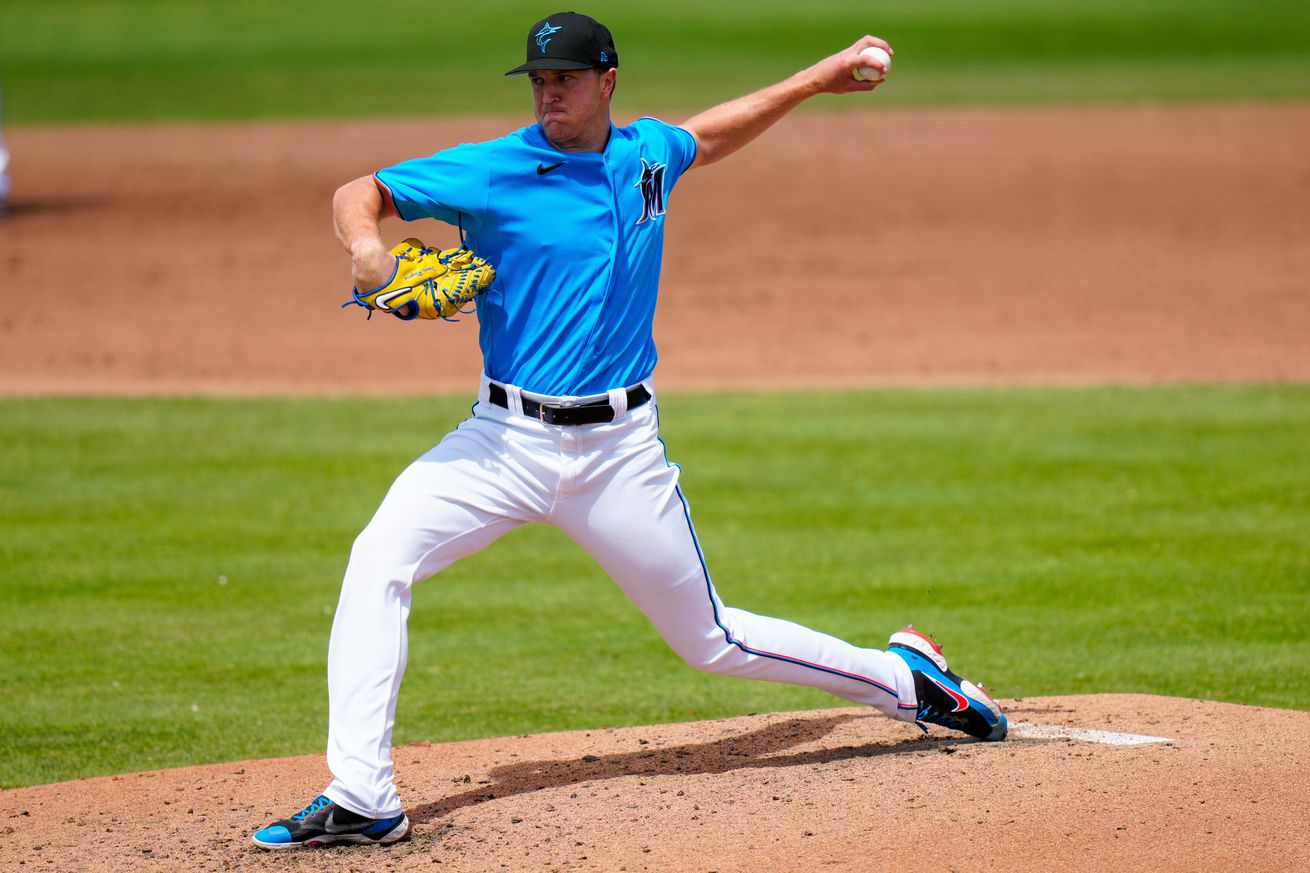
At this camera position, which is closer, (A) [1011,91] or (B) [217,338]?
(B) [217,338]

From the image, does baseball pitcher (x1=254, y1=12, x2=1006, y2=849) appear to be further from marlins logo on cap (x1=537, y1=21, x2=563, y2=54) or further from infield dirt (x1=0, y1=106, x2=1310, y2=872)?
infield dirt (x1=0, y1=106, x2=1310, y2=872)

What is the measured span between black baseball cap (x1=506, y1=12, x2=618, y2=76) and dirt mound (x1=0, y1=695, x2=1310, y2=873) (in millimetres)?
1940

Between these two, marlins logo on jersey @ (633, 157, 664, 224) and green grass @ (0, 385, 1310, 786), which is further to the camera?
green grass @ (0, 385, 1310, 786)

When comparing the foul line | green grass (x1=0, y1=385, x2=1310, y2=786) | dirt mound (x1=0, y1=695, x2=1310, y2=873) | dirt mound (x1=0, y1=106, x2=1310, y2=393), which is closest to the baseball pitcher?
dirt mound (x1=0, y1=695, x2=1310, y2=873)

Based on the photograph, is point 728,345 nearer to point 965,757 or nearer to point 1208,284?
point 1208,284

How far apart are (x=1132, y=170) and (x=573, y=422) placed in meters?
18.2

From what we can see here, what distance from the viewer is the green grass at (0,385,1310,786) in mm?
6105

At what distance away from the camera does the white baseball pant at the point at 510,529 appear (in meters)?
4.09

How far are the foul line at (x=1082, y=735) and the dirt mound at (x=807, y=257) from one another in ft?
23.7

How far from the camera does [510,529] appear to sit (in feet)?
13.9

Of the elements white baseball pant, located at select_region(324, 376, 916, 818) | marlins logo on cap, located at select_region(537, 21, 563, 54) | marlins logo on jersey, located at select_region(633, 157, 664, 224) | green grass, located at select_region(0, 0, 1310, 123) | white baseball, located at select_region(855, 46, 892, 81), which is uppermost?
green grass, located at select_region(0, 0, 1310, 123)

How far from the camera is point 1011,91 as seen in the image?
28812 millimetres

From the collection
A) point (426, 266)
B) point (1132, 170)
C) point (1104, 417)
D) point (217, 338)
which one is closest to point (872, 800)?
point (426, 266)

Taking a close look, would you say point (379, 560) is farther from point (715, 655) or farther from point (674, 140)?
point (674, 140)
